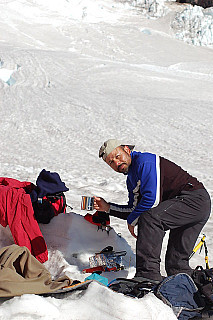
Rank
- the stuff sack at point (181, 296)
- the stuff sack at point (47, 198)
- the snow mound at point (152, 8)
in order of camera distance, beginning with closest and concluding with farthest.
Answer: the stuff sack at point (181, 296) → the stuff sack at point (47, 198) → the snow mound at point (152, 8)

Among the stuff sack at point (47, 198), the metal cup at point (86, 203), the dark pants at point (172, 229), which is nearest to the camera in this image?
the dark pants at point (172, 229)

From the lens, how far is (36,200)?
10.6 feet

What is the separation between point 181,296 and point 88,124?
303 inches

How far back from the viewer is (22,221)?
3.13 meters

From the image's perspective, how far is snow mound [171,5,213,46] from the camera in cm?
2670

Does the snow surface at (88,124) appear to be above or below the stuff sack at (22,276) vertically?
below

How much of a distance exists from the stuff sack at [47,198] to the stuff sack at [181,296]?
1.31m

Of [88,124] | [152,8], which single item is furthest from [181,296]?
[152,8]

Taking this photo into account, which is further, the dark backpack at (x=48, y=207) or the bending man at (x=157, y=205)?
the dark backpack at (x=48, y=207)

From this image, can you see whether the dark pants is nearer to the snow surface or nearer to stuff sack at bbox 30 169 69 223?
the snow surface

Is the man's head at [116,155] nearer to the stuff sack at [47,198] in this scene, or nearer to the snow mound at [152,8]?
the stuff sack at [47,198]

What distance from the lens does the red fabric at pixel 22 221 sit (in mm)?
3100

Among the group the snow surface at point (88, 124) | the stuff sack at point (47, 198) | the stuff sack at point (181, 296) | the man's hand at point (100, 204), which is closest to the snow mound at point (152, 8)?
the snow surface at point (88, 124)

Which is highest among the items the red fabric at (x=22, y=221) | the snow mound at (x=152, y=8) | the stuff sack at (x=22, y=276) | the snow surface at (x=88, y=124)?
the snow mound at (x=152, y=8)
